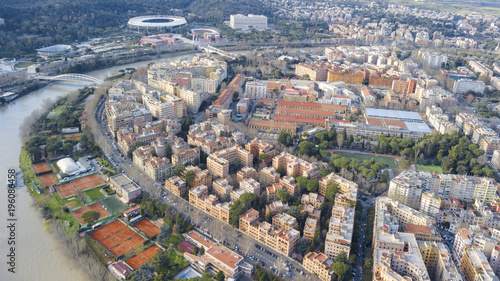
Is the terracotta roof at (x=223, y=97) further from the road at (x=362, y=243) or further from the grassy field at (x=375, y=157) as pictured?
the road at (x=362, y=243)

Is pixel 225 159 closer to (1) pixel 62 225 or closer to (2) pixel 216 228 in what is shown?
(2) pixel 216 228

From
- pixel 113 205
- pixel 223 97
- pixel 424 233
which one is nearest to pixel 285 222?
pixel 424 233

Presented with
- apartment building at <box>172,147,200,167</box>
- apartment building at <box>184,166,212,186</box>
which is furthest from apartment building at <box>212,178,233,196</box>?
apartment building at <box>172,147,200,167</box>

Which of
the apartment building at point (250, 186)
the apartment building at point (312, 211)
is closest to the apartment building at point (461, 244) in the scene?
the apartment building at point (312, 211)

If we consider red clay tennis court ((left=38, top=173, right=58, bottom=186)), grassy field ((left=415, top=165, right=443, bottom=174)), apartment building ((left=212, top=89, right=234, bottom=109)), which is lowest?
grassy field ((left=415, top=165, right=443, bottom=174))

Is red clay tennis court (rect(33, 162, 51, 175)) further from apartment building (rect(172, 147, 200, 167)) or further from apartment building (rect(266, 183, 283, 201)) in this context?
apartment building (rect(266, 183, 283, 201))

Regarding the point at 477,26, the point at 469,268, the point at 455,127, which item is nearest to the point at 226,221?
the point at 469,268

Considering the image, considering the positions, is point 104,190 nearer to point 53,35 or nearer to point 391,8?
point 53,35
